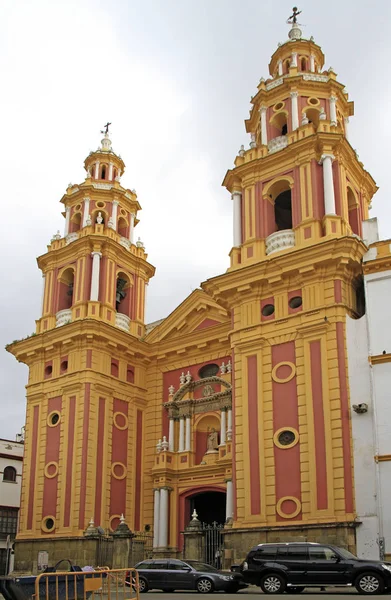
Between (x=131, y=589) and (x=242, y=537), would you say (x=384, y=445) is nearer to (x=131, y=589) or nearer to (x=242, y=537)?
(x=242, y=537)

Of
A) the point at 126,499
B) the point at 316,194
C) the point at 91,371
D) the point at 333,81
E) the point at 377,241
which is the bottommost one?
the point at 126,499

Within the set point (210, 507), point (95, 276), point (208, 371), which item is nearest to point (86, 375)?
point (95, 276)

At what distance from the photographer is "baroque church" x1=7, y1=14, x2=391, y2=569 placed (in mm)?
24156

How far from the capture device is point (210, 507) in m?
32.8

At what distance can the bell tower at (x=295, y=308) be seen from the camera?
2395cm

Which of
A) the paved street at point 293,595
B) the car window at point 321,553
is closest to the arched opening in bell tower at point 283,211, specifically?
the car window at point 321,553

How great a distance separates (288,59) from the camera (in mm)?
34562

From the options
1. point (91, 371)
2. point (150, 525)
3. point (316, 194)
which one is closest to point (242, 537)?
point (150, 525)

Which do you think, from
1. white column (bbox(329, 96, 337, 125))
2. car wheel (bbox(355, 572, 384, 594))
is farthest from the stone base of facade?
white column (bbox(329, 96, 337, 125))

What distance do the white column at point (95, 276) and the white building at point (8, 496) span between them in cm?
1756

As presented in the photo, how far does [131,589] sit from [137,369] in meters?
21.8

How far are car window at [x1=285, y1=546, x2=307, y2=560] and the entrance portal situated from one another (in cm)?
1353

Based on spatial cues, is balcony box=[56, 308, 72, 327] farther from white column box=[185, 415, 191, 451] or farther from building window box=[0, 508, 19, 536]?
building window box=[0, 508, 19, 536]

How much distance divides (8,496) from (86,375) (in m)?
18.1
